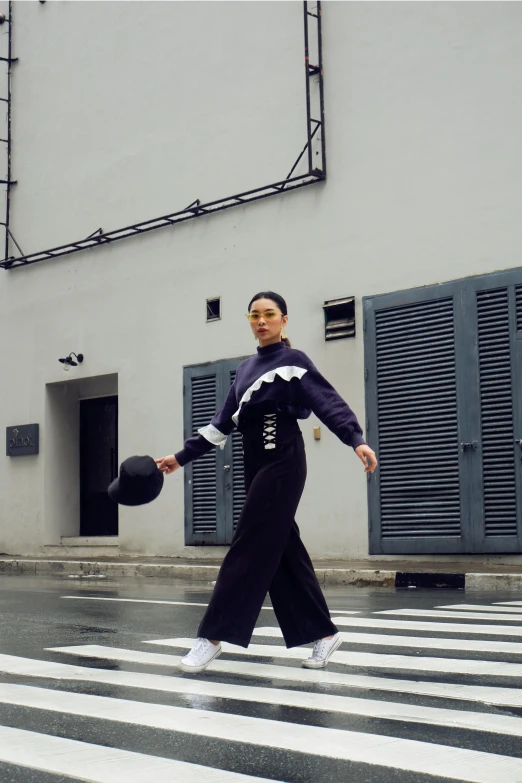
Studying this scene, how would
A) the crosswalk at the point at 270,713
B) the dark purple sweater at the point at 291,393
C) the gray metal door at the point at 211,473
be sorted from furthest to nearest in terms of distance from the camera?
1. the gray metal door at the point at 211,473
2. the dark purple sweater at the point at 291,393
3. the crosswalk at the point at 270,713

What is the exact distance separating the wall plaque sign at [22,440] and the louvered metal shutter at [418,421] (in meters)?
7.11

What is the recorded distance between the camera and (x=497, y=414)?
468 inches

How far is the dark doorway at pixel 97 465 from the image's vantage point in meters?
18.2

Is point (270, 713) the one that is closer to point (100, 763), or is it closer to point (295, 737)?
point (295, 737)

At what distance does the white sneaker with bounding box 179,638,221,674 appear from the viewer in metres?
5.14

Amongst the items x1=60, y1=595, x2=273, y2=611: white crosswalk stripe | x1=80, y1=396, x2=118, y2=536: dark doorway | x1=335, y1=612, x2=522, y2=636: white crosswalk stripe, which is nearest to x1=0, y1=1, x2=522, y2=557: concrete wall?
x1=80, y1=396, x2=118, y2=536: dark doorway

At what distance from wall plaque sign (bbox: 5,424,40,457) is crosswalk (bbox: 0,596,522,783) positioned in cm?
1203

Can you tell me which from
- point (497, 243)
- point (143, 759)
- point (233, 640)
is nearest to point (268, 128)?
point (497, 243)

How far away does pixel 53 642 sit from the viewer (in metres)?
6.55

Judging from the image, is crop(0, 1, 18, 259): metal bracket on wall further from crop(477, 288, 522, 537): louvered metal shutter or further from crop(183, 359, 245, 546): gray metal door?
crop(477, 288, 522, 537): louvered metal shutter

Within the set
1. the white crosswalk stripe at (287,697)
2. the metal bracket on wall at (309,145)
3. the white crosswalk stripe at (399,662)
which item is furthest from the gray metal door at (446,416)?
the white crosswalk stripe at (287,697)

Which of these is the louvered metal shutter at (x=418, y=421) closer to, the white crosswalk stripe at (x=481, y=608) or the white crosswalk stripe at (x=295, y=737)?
the white crosswalk stripe at (x=481, y=608)

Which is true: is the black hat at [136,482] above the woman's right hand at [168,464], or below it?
below

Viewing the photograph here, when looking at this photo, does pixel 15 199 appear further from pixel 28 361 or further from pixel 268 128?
pixel 268 128
